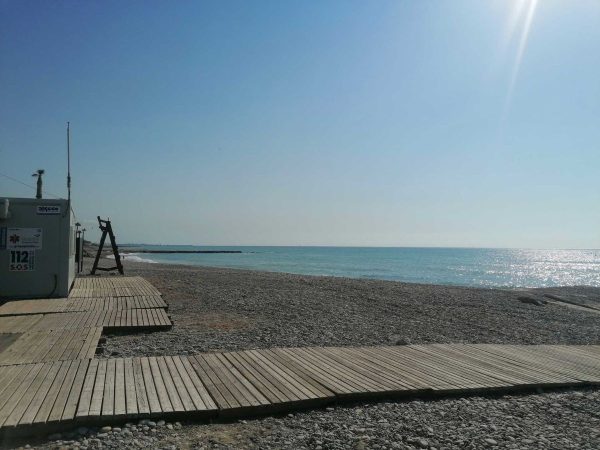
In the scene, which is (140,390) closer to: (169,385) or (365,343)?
(169,385)

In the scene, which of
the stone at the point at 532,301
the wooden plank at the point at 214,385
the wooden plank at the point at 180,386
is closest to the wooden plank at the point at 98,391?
the wooden plank at the point at 180,386

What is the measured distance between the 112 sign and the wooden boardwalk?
10.9 feet

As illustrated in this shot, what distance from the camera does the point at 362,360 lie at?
7438 millimetres

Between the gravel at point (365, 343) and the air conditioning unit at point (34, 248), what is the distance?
3.38m

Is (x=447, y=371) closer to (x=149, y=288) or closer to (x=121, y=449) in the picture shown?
(x=121, y=449)

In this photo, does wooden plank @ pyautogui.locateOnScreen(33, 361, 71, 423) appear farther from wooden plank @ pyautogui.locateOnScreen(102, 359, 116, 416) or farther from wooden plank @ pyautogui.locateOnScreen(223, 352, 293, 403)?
wooden plank @ pyautogui.locateOnScreen(223, 352, 293, 403)

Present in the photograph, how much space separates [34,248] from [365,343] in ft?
29.2

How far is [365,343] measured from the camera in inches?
383

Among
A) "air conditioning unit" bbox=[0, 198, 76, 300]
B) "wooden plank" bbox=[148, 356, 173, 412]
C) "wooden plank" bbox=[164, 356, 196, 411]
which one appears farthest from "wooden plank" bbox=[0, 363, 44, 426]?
"air conditioning unit" bbox=[0, 198, 76, 300]

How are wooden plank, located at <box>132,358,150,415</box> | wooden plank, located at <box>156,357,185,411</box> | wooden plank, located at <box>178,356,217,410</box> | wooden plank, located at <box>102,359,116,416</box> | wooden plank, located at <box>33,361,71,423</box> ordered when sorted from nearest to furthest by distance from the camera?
wooden plank, located at <box>33,361,71,423</box> → wooden plank, located at <box>102,359,116,416</box> → wooden plank, located at <box>132,358,150,415</box> → wooden plank, located at <box>156,357,185,411</box> → wooden plank, located at <box>178,356,217,410</box>

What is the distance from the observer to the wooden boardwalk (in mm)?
4914

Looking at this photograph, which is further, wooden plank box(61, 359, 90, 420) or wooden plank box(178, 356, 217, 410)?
wooden plank box(178, 356, 217, 410)

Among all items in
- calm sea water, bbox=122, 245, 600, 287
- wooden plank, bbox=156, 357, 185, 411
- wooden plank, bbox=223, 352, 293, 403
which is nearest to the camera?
wooden plank, bbox=156, 357, 185, 411

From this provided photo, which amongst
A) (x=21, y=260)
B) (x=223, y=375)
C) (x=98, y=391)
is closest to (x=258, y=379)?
(x=223, y=375)
